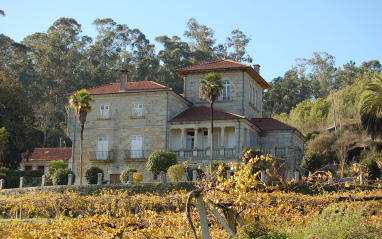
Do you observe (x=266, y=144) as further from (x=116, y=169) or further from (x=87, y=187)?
(x=87, y=187)

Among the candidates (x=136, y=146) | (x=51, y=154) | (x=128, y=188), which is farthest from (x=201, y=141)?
(x=51, y=154)

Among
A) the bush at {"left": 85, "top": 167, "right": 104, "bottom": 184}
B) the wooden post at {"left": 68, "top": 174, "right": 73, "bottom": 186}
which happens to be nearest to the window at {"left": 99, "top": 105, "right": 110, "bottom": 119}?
the bush at {"left": 85, "top": 167, "right": 104, "bottom": 184}

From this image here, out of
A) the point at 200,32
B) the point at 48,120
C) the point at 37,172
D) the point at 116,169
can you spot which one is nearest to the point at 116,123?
the point at 116,169

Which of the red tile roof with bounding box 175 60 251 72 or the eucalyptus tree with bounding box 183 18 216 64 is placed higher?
the eucalyptus tree with bounding box 183 18 216 64

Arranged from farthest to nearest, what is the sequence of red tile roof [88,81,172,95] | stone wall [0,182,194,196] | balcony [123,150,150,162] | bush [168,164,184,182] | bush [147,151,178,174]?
red tile roof [88,81,172,95] → balcony [123,150,150,162] → bush [147,151,178,174] → bush [168,164,184,182] → stone wall [0,182,194,196]

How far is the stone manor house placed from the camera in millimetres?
41719

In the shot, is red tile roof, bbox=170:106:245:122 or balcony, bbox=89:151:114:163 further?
balcony, bbox=89:151:114:163

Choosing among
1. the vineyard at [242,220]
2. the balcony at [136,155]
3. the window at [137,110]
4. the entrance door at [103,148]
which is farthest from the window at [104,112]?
the vineyard at [242,220]

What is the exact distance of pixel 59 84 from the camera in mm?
77688

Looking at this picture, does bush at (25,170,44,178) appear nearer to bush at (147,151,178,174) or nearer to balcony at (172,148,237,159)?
balcony at (172,148,237,159)

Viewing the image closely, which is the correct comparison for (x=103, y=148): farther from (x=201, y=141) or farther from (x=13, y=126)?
(x=13, y=126)

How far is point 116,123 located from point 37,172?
34.4 ft

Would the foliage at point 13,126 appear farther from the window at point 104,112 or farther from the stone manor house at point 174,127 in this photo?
the window at point 104,112

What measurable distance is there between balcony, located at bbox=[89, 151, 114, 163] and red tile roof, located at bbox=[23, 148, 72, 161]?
14.2 m
